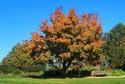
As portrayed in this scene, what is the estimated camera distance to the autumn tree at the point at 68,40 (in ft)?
188

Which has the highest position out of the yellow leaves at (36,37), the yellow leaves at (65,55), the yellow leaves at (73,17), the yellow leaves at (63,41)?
the yellow leaves at (73,17)

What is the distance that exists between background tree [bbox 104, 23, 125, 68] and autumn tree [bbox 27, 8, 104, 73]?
2283cm

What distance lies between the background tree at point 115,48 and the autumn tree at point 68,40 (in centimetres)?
2283

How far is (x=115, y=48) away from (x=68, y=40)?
110ft

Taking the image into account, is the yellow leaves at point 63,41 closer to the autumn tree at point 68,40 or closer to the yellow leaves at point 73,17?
the autumn tree at point 68,40

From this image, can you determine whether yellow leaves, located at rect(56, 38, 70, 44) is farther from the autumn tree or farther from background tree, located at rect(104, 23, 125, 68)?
background tree, located at rect(104, 23, 125, 68)

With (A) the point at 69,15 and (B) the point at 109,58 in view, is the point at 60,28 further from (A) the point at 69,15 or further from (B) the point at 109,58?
(B) the point at 109,58

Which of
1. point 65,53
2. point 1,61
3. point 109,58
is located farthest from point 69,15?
point 1,61

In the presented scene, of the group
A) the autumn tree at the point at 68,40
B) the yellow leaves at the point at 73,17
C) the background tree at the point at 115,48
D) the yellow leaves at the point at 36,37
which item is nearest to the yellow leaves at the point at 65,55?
the autumn tree at the point at 68,40

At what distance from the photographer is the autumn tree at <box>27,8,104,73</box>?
57312mm

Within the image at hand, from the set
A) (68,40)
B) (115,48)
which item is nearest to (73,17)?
A: (68,40)

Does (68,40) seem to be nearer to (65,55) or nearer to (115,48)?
(65,55)

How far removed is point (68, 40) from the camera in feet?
187

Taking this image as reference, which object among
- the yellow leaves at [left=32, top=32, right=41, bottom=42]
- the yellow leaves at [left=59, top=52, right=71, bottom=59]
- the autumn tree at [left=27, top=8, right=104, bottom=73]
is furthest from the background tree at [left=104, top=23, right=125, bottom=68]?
the yellow leaves at [left=32, top=32, right=41, bottom=42]
